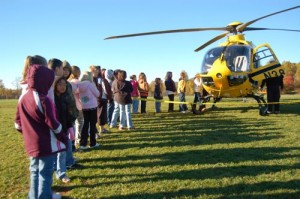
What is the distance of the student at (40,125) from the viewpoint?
154 inches

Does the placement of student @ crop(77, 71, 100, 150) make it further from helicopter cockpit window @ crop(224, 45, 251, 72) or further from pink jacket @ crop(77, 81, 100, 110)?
helicopter cockpit window @ crop(224, 45, 251, 72)

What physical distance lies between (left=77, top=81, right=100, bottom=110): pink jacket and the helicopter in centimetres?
500

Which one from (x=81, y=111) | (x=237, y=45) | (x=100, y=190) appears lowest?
(x=100, y=190)

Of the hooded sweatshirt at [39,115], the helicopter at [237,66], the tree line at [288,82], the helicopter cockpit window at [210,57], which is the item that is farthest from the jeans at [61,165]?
the tree line at [288,82]

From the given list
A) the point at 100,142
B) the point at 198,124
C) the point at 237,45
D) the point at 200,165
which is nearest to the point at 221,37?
the point at 237,45

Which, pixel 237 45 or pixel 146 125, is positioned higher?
pixel 237 45

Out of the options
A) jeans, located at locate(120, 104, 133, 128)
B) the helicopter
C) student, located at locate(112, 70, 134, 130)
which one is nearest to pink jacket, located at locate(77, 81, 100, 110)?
student, located at locate(112, 70, 134, 130)

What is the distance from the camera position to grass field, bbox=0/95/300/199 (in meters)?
4.86

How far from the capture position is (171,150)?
7430mm

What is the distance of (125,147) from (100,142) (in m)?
1.00

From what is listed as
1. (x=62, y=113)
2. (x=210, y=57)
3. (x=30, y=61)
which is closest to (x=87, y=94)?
(x=62, y=113)

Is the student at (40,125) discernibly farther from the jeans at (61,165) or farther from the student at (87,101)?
the student at (87,101)

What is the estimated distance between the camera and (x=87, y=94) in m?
7.28

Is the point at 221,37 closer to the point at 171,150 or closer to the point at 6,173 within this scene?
the point at 171,150
